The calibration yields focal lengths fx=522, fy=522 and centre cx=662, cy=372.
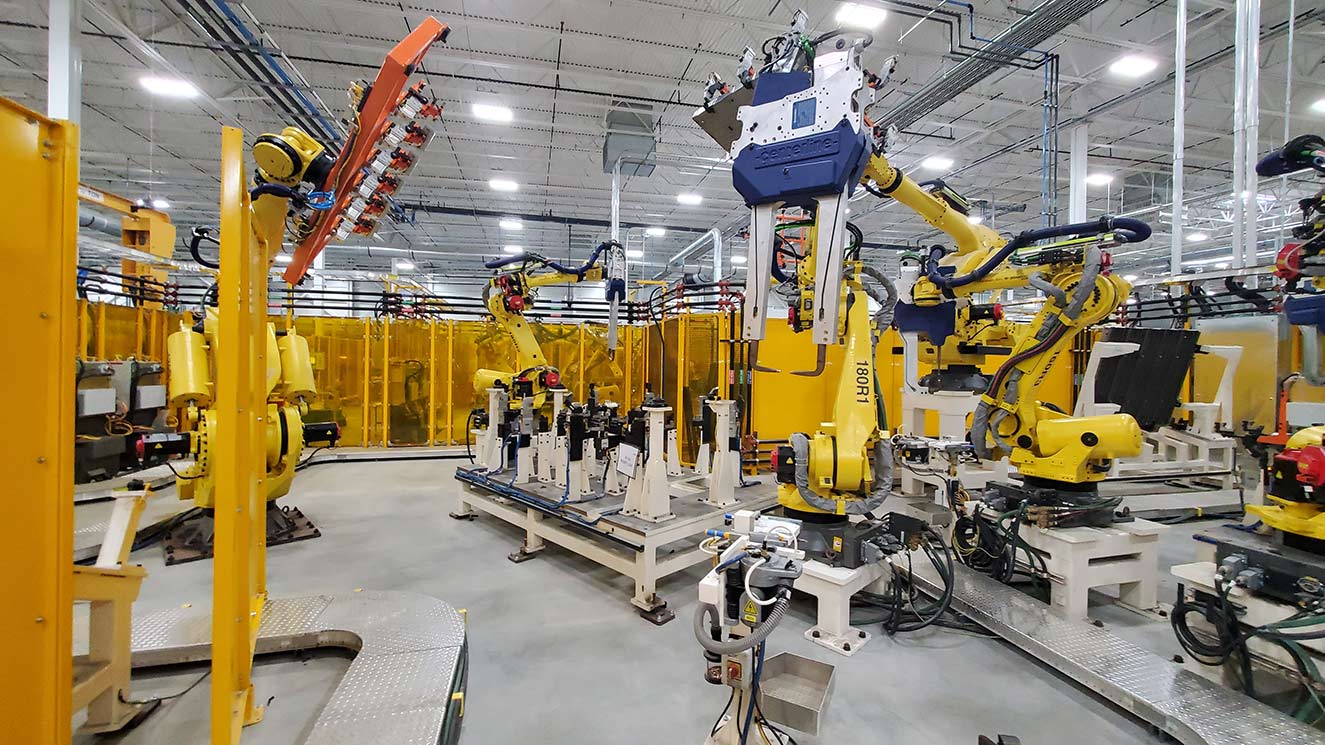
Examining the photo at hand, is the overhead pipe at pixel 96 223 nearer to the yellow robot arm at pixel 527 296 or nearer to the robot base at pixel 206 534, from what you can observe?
the robot base at pixel 206 534

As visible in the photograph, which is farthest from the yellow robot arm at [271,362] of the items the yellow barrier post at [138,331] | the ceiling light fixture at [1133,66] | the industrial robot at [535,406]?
the ceiling light fixture at [1133,66]

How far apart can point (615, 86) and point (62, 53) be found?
557cm

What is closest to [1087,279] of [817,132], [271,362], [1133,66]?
[817,132]

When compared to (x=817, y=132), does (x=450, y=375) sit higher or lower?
lower

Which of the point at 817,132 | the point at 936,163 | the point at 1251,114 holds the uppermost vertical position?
the point at 936,163

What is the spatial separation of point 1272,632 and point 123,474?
1084cm

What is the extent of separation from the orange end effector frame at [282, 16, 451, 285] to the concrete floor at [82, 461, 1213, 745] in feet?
8.85

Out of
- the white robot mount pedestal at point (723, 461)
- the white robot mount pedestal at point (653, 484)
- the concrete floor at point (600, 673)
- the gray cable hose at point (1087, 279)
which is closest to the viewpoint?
the concrete floor at point (600, 673)

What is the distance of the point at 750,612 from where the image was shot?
168cm

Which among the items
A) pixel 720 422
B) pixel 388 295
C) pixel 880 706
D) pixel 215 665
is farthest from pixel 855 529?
pixel 388 295

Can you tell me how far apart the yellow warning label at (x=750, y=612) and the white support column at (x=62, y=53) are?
6.33m

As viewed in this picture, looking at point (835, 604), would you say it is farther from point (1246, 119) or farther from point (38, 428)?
point (1246, 119)

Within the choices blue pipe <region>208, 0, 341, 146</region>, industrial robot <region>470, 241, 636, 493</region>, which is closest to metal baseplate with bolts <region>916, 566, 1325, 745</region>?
industrial robot <region>470, 241, 636, 493</region>

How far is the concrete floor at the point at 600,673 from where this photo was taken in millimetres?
2508
